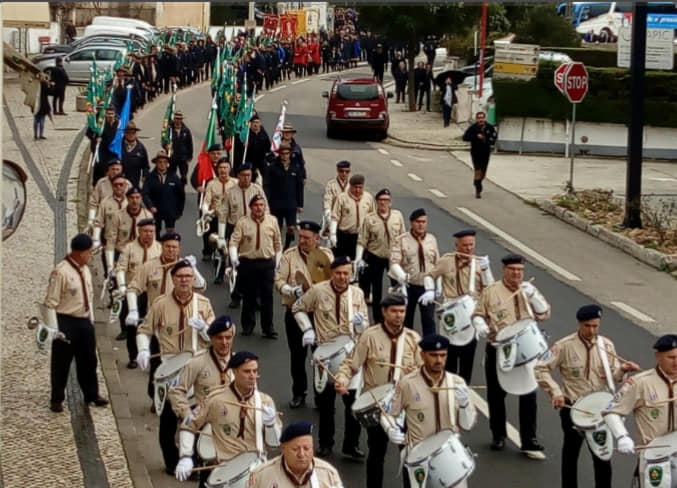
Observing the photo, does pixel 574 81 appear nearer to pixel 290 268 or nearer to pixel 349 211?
pixel 349 211

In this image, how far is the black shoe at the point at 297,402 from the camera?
1482 centimetres

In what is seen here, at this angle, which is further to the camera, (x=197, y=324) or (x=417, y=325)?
(x=417, y=325)

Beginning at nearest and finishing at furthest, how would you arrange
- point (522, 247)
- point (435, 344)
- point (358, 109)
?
1. point (435, 344)
2. point (522, 247)
3. point (358, 109)

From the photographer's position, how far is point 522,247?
23969mm

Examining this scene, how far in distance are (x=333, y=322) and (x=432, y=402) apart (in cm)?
289

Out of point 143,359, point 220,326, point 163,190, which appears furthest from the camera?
point 163,190

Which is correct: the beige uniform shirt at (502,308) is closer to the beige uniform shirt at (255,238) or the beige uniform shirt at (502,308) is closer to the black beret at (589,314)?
the black beret at (589,314)

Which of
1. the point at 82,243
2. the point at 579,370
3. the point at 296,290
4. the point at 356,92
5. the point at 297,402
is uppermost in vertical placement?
the point at 356,92

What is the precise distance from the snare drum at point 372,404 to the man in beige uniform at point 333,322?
127cm

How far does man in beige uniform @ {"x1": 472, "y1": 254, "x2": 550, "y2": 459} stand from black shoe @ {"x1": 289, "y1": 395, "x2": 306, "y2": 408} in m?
2.18

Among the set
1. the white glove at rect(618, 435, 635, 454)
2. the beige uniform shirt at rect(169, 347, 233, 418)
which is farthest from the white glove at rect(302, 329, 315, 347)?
the white glove at rect(618, 435, 635, 454)

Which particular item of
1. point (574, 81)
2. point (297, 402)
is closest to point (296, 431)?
point (297, 402)

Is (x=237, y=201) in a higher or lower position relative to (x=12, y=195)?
lower

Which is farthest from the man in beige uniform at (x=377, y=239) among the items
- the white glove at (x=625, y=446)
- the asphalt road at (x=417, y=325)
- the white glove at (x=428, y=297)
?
the white glove at (x=625, y=446)
